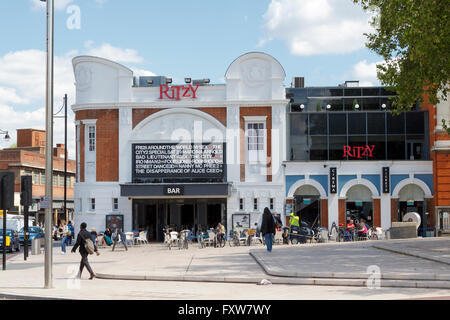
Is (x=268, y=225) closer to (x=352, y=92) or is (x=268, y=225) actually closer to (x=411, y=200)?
(x=411, y=200)

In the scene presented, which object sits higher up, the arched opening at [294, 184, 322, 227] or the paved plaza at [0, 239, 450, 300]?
the arched opening at [294, 184, 322, 227]

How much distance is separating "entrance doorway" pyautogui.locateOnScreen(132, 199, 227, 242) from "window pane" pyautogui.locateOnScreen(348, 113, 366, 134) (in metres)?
9.46

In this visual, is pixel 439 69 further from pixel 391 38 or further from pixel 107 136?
pixel 107 136

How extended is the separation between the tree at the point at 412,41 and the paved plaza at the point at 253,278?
6.46 m

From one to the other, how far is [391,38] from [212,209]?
1779 cm

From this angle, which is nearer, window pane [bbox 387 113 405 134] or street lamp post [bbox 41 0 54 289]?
street lamp post [bbox 41 0 54 289]

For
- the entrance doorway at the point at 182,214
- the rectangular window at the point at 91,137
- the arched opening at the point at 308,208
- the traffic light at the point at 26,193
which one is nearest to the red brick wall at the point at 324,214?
the arched opening at the point at 308,208

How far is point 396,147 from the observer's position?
39.8m

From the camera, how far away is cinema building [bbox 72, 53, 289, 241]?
38.6 meters

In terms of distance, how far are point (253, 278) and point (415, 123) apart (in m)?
26.2

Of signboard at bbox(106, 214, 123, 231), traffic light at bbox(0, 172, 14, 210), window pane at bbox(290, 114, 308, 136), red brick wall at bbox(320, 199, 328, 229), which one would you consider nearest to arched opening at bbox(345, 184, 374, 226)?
red brick wall at bbox(320, 199, 328, 229)

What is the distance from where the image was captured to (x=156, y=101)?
39.1m

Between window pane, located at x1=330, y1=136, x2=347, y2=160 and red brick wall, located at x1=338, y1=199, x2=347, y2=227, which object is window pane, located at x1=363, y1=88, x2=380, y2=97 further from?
red brick wall, located at x1=338, y1=199, x2=347, y2=227

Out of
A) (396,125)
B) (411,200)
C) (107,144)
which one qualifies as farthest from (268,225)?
(396,125)
